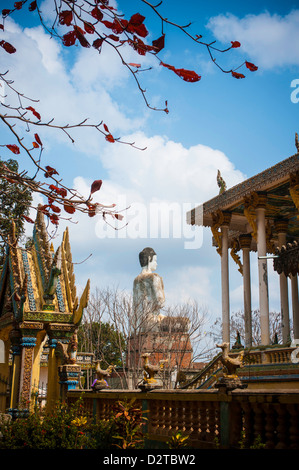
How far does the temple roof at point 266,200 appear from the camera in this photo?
21.0 meters

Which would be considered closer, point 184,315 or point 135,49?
point 135,49

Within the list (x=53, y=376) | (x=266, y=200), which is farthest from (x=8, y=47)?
(x=266, y=200)

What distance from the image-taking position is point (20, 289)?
38.4 feet

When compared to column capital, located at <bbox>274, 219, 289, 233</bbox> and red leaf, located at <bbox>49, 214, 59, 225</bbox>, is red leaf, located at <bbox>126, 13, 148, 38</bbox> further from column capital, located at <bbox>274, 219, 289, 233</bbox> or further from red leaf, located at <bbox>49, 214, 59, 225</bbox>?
column capital, located at <bbox>274, 219, 289, 233</bbox>

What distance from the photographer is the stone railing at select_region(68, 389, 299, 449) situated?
222 inches

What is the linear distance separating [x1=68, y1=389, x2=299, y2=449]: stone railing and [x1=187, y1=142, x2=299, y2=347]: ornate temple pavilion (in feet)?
42.5

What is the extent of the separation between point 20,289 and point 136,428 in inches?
231


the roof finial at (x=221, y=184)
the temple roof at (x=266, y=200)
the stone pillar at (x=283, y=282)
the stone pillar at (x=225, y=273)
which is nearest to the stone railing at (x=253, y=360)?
the stone pillar at (x=225, y=273)

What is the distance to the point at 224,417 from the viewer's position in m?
6.64

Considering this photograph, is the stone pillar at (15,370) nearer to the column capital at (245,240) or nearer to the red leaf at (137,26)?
the red leaf at (137,26)

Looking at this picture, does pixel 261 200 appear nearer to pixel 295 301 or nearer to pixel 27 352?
pixel 295 301
